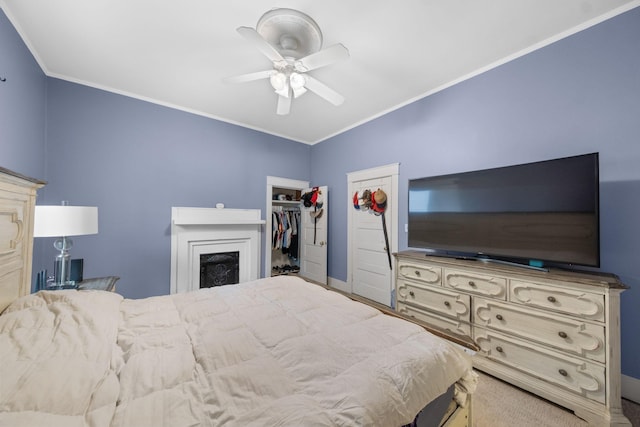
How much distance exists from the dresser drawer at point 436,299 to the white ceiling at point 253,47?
2076 mm

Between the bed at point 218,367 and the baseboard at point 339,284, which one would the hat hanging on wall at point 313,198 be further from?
the bed at point 218,367

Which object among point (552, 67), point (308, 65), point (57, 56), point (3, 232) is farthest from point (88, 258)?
point (552, 67)

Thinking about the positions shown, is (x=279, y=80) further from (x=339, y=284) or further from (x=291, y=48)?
(x=339, y=284)

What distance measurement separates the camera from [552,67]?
1.81 meters

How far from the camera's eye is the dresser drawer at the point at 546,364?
1354mm

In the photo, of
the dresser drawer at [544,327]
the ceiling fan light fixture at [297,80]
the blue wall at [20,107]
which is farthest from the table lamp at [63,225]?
the dresser drawer at [544,327]

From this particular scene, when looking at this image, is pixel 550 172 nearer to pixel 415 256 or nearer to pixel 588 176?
pixel 588 176

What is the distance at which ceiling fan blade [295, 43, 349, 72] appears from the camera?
1.47 meters

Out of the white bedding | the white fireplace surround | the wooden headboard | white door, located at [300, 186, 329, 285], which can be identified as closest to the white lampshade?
the wooden headboard

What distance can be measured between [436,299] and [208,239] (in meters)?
2.81

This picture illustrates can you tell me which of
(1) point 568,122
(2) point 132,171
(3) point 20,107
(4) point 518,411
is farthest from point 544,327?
(3) point 20,107

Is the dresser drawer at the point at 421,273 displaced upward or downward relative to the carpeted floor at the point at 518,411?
upward

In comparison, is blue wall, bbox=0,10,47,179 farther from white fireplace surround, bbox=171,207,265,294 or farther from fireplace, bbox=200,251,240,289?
fireplace, bbox=200,251,240,289

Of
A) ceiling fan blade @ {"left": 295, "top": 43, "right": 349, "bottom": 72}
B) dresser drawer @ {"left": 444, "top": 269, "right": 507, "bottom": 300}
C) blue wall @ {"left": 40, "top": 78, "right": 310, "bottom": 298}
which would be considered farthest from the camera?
blue wall @ {"left": 40, "top": 78, "right": 310, "bottom": 298}
